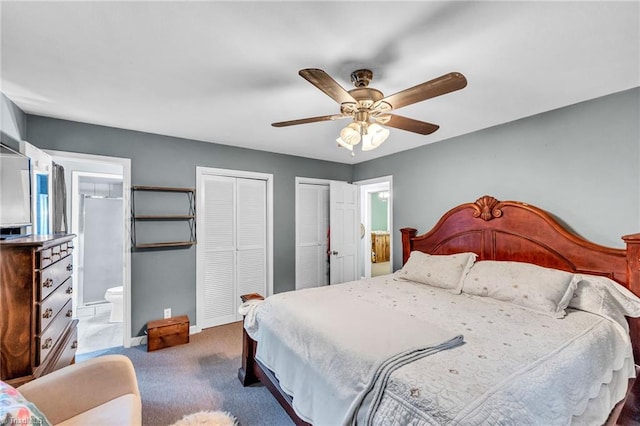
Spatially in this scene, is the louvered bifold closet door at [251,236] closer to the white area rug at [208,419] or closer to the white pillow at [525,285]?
the white area rug at [208,419]

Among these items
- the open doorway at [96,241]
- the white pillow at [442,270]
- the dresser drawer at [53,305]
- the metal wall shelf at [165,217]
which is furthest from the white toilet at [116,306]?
the white pillow at [442,270]

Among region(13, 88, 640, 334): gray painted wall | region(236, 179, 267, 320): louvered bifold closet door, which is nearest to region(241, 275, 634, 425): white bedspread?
region(13, 88, 640, 334): gray painted wall

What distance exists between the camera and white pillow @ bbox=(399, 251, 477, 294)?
268cm

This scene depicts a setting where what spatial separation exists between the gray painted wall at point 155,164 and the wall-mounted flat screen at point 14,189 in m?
0.81

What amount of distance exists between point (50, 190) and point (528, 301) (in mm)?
4175

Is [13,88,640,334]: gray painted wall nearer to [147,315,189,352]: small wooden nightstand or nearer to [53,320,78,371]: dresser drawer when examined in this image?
[147,315,189,352]: small wooden nightstand

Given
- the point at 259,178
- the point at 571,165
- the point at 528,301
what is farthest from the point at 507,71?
the point at 259,178

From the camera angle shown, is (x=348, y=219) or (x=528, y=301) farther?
(x=348, y=219)

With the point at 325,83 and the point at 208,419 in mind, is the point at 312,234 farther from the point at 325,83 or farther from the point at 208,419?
the point at 325,83

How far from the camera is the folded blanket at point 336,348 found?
1.29m

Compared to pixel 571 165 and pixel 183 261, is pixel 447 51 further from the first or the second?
pixel 183 261

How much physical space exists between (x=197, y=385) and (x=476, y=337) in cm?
221

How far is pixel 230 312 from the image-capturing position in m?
3.82

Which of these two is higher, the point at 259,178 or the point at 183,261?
the point at 259,178
